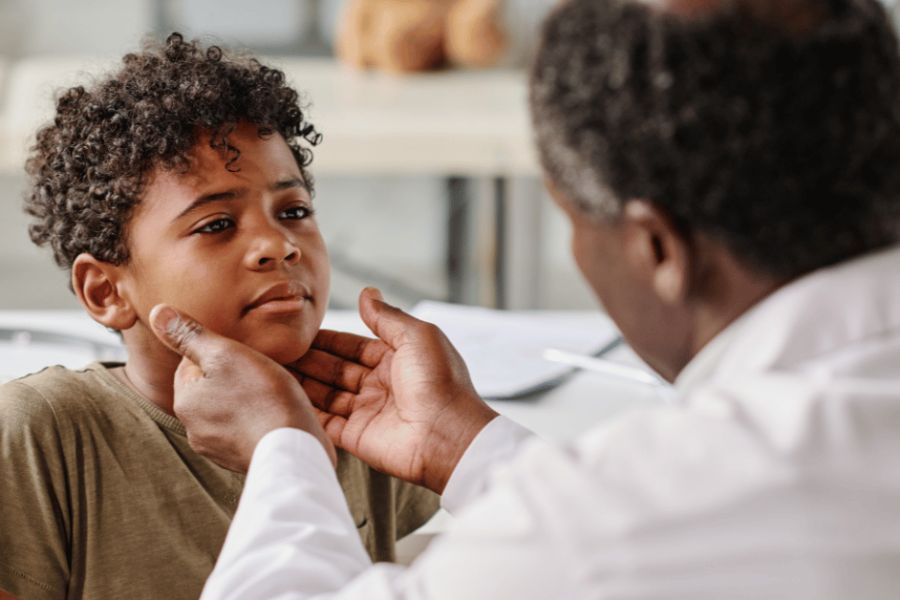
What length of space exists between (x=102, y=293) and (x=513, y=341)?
64 cm

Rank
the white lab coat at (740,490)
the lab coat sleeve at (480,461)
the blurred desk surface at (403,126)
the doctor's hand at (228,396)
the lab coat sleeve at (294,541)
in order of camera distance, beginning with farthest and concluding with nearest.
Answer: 1. the blurred desk surface at (403,126)
2. the lab coat sleeve at (480,461)
3. the doctor's hand at (228,396)
4. the lab coat sleeve at (294,541)
5. the white lab coat at (740,490)

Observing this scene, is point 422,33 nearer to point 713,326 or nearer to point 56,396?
point 56,396

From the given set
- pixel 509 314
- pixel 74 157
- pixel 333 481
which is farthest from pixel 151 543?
pixel 509 314

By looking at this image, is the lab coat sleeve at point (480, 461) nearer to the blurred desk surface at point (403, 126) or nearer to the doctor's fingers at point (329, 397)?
the doctor's fingers at point (329, 397)

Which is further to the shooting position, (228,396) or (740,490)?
(228,396)

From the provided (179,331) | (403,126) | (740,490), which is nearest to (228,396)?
(179,331)

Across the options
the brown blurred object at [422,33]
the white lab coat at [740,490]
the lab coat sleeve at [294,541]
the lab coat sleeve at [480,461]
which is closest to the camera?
the white lab coat at [740,490]

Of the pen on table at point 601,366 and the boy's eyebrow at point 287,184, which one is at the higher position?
the boy's eyebrow at point 287,184

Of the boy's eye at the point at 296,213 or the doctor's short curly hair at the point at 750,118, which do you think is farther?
the boy's eye at the point at 296,213

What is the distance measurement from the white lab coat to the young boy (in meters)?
0.36

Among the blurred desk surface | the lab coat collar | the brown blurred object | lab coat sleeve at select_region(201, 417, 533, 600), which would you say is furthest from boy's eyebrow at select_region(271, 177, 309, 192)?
the brown blurred object

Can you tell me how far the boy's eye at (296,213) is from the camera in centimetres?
97

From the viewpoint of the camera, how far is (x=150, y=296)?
905 mm

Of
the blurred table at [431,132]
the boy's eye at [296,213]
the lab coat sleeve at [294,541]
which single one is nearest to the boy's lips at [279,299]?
the boy's eye at [296,213]
